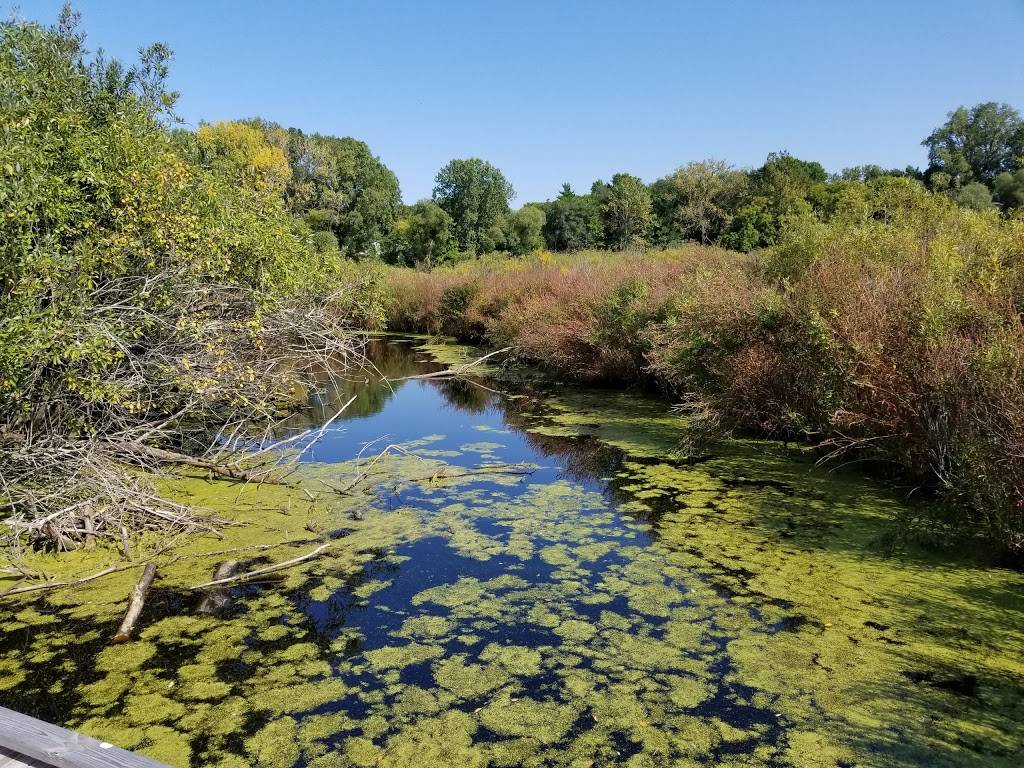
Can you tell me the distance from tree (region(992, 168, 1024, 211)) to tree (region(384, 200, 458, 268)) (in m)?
28.3

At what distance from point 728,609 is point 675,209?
3925 cm

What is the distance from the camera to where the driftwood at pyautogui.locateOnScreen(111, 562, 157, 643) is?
179 inches

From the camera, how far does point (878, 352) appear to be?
7.10m

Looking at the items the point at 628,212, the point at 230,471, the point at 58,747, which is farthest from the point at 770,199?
the point at 58,747

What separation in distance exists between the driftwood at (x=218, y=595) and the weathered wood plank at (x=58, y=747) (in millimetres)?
2680

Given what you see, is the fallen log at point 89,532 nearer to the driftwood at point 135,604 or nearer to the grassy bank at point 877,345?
the driftwood at point 135,604

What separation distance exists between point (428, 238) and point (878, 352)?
3684cm

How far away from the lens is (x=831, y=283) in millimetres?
8016

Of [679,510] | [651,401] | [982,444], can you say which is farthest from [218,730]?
[651,401]

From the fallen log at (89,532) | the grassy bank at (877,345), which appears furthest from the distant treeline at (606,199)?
the fallen log at (89,532)

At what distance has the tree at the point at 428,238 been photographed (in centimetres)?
4059

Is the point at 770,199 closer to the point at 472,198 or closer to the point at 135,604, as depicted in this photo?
the point at 472,198

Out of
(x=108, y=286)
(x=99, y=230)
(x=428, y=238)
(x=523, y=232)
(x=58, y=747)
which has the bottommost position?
(x=58, y=747)

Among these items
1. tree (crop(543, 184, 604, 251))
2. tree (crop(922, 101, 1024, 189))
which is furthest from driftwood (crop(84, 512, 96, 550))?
tree (crop(922, 101, 1024, 189))
